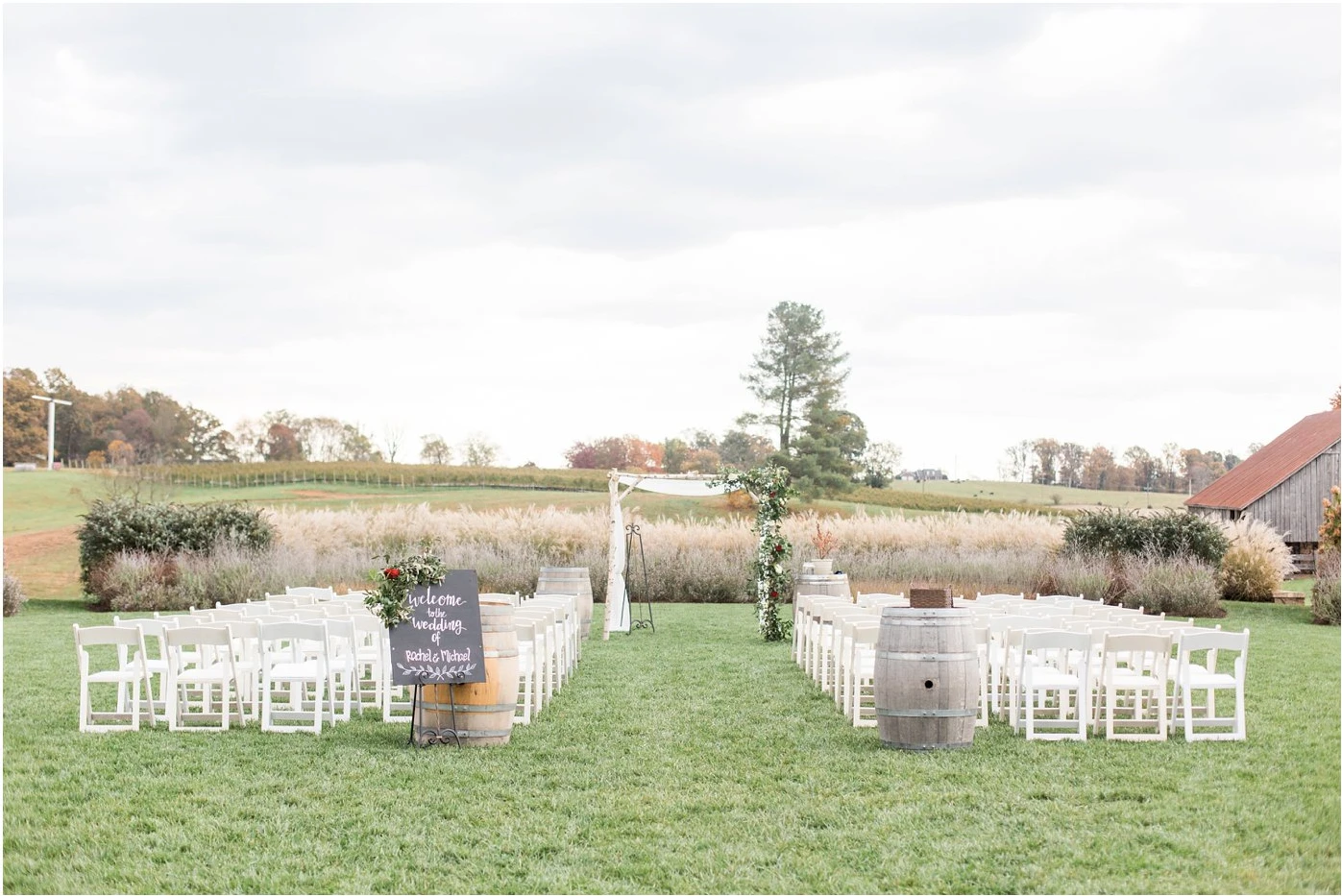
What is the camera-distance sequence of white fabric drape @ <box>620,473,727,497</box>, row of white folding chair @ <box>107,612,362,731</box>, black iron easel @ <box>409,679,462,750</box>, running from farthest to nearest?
1. white fabric drape @ <box>620,473,727,497</box>
2. row of white folding chair @ <box>107,612,362,731</box>
3. black iron easel @ <box>409,679,462,750</box>

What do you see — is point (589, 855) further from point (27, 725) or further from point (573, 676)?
point (573, 676)

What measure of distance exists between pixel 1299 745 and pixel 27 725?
9776 mm

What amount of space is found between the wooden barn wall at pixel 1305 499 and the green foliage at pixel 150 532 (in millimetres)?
26249

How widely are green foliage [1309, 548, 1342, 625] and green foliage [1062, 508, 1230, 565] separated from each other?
2255 mm

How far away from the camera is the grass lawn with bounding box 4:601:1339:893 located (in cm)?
550

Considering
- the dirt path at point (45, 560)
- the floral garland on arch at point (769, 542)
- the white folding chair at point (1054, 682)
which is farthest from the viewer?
the dirt path at point (45, 560)

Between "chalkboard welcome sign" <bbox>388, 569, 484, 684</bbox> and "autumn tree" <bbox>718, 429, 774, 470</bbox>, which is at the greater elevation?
"autumn tree" <bbox>718, 429, 774, 470</bbox>

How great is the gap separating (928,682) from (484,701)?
319 cm

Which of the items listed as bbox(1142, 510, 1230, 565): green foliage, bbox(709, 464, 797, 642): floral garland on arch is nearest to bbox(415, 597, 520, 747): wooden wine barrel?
bbox(709, 464, 797, 642): floral garland on arch

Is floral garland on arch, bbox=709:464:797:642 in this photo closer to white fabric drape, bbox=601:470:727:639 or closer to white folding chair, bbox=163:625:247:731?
white fabric drape, bbox=601:470:727:639

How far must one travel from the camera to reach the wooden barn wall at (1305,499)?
106 ft

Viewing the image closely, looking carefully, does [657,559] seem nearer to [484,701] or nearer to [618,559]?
[618,559]

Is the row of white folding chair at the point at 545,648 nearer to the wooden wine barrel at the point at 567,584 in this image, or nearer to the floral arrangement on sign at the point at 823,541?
the wooden wine barrel at the point at 567,584

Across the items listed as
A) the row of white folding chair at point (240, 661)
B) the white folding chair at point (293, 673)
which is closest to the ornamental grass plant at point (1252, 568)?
the row of white folding chair at point (240, 661)
